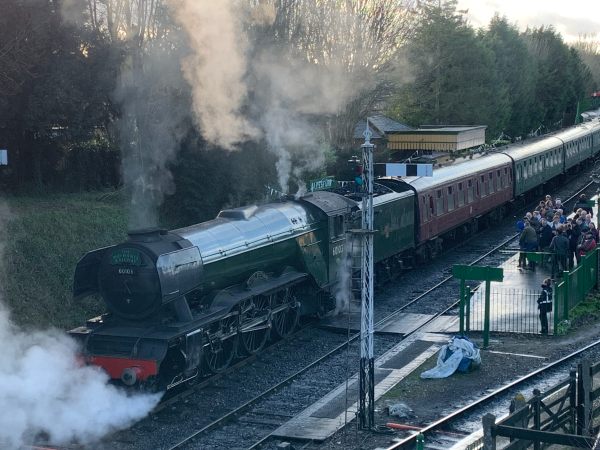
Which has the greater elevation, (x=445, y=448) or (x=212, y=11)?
(x=212, y=11)

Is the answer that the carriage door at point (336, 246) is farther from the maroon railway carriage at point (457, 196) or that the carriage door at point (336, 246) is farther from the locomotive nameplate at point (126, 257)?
the locomotive nameplate at point (126, 257)

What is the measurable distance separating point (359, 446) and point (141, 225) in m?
9.75

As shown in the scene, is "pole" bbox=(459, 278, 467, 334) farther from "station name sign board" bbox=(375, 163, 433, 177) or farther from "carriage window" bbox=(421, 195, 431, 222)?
"carriage window" bbox=(421, 195, 431, 222)

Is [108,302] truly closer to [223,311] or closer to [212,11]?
[223,311]

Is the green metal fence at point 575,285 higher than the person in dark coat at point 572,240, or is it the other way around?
the person in dark coat at point 572,240

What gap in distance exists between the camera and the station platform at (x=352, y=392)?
12203mm

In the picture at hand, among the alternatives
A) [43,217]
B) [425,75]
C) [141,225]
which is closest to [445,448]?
[141,225]

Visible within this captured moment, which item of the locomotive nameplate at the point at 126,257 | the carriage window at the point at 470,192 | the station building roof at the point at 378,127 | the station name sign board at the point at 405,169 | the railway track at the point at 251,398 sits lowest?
the railway track at the point at 251,398

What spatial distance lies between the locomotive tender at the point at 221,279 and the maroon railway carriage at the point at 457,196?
758 mm

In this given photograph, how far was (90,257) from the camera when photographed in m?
13.9

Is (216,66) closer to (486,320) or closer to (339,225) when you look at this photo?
(339,225)

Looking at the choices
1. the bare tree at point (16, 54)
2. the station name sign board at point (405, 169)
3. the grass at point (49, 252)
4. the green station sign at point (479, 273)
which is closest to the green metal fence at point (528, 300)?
the green station sign at point (479, 273)

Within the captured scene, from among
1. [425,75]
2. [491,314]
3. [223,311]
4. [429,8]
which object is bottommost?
[491,314]

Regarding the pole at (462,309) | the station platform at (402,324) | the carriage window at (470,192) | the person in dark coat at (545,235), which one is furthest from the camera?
the carriage window at (470,192)
